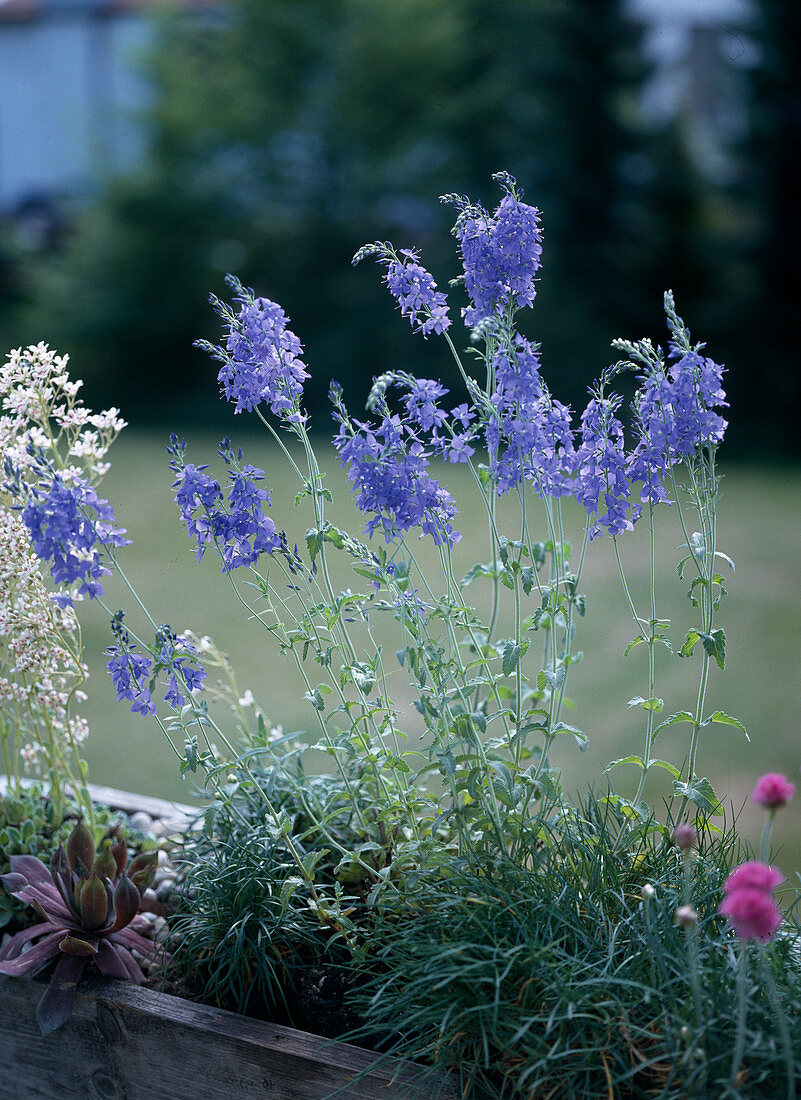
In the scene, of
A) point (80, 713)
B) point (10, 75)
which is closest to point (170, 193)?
point (10, 75)

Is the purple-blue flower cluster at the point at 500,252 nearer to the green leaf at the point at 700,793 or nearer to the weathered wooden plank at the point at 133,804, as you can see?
the green leaf at the point at 700,793

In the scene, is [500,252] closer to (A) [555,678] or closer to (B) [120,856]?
(A) [555,678]

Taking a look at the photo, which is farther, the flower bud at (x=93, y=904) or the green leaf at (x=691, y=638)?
the flower bud at (x=93, y=904)

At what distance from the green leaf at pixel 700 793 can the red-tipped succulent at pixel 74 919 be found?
932mm

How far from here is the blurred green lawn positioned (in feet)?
11.2

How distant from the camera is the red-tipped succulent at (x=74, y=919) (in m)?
1.70

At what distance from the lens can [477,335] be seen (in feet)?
4.73

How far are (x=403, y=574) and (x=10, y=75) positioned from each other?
12.2 metres

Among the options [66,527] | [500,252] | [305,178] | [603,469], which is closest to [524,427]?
[603,469]

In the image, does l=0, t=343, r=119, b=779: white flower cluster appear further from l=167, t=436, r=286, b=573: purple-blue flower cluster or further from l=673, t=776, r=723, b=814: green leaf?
l=673, t=776, r=723, b=814: green leaf

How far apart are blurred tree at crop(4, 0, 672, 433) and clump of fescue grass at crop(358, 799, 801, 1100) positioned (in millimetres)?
7452

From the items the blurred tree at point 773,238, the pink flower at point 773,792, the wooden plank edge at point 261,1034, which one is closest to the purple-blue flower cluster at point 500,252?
the pink flower at point 773,792

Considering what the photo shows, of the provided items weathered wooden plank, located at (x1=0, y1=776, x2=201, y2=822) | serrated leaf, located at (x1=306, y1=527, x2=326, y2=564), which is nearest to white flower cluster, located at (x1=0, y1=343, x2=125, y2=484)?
serrated leaf, located at (x1=306, y1=527, x2=326, y2=564)

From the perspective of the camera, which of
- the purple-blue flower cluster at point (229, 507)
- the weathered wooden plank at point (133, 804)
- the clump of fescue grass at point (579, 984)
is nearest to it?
the clump of fescue grass at point (579, 984)
